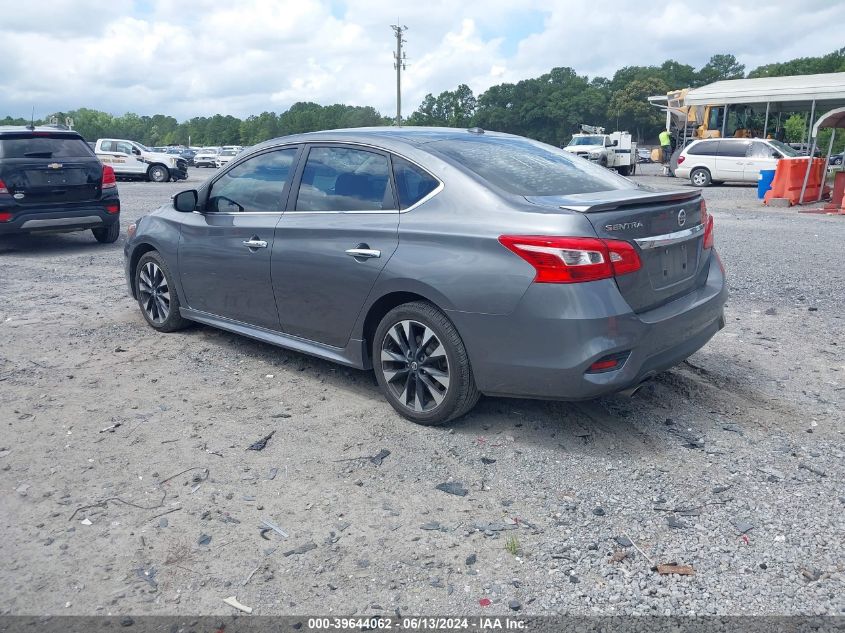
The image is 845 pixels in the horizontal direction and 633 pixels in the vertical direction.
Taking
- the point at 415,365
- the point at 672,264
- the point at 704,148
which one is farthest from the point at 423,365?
the point at 704,148

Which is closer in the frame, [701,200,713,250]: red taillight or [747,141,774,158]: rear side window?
[701,200,713,250]: red taillight

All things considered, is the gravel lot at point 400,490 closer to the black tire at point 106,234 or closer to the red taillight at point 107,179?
the red taillight at point 107,179

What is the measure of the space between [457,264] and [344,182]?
3.88ft

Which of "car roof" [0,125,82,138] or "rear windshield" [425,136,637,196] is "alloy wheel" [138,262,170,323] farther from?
"car roof" [0,125,82,138]

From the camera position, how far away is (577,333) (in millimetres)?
3590

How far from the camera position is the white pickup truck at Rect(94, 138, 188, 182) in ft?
101

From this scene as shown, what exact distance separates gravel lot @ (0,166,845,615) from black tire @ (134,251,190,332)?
365 mm

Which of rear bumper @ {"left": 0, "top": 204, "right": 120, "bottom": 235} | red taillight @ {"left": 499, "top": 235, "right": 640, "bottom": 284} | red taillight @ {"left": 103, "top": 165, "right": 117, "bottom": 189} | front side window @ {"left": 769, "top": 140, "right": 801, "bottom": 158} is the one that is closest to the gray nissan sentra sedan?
red taillight @ {"left": 499, "top": 235, "right": 640, "bottom": 284}

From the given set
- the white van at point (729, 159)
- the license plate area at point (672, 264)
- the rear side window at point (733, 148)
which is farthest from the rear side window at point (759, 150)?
the license plate area at point (672, 264)

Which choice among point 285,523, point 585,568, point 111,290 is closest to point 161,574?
point 285,523

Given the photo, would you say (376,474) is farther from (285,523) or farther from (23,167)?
(23,167)

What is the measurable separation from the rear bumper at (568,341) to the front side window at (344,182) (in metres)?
1.01

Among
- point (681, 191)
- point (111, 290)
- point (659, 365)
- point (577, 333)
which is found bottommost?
point (111, 290)

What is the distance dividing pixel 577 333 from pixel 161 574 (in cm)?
211
